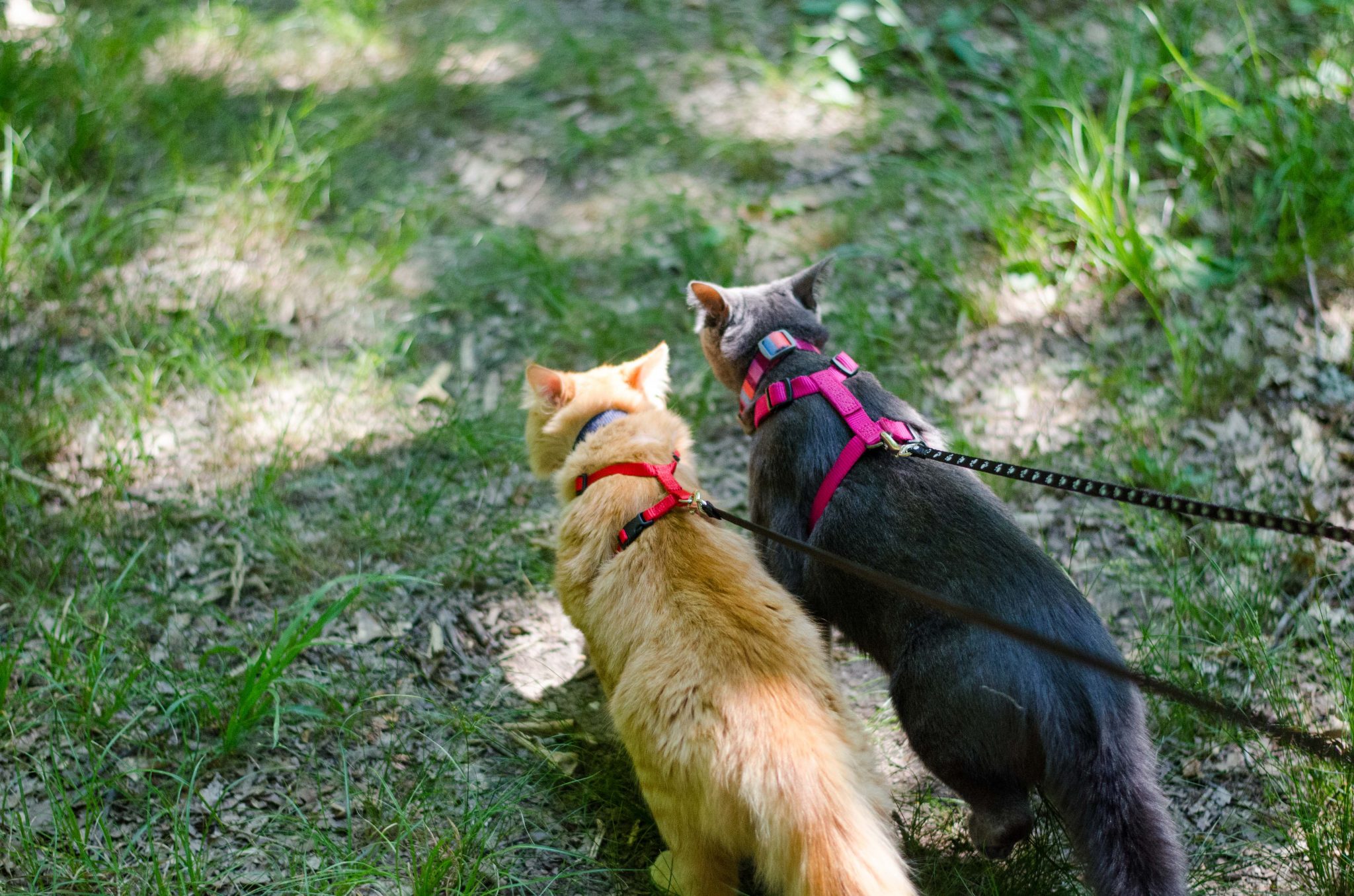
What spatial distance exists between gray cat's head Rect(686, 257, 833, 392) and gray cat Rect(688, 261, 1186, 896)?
42 centimetres

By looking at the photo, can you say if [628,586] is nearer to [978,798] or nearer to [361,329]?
[978,798]

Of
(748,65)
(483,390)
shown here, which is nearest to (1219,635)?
(483,390)

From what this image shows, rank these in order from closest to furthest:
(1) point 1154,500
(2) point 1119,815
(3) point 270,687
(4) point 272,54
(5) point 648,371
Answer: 1. (1) point 1154,500
2. (2) point 1119,815
3. (3) point 270,687
4. (5) point 648,371
5. (4) point 272,54

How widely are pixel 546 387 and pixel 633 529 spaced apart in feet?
2.43

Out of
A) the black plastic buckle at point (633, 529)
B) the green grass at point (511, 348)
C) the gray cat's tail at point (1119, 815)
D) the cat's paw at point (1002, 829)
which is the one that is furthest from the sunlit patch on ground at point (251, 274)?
the gray cat's tail at point (1119, 815)

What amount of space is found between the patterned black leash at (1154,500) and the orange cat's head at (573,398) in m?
1.00

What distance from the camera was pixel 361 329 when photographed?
164 inches

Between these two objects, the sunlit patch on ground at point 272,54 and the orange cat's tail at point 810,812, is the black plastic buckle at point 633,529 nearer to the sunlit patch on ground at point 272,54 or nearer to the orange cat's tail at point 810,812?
the orange cat's tail at point 810,812

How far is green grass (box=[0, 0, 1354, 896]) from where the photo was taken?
2.46m

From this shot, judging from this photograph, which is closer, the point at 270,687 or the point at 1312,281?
the point at 270,687

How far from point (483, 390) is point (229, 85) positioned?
2.99 m

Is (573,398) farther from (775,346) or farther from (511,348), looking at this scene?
(511,348)

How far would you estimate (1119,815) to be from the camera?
1956mm

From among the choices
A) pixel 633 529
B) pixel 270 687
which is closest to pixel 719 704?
pixel 633 529
